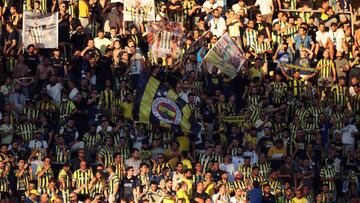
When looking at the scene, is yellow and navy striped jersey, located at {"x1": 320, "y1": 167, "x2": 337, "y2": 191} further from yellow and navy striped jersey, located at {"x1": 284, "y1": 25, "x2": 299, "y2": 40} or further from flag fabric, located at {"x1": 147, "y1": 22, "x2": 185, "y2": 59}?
yellow and navy striped jersey, located at {"x1": 284, "y1": 25, "x2": 299, "y2": 40}

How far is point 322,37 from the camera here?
45031 millimetres

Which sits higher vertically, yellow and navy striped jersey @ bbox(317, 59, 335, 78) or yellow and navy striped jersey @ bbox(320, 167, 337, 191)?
yellow and navy striped jersey @ bbox(317, 59, 335, 78)

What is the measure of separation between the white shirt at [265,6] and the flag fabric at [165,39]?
3118 millimetres

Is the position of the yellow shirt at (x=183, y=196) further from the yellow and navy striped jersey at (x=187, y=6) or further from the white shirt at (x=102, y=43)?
the yellow and navy striped jersey at (x=187, y=6)

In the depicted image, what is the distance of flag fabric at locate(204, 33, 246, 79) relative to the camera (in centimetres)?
4297

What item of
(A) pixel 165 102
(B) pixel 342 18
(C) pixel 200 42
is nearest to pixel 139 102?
(A) pixel 165 102

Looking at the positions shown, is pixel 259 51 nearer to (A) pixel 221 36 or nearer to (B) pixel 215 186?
(A) pixel 221 36

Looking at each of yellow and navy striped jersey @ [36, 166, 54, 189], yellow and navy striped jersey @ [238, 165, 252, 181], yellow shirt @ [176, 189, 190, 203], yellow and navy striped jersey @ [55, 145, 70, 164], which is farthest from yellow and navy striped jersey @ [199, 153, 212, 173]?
yellow and navy striped jersey @ [36, 166, 54, 189]

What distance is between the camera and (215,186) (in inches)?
1528

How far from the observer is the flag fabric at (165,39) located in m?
43.2

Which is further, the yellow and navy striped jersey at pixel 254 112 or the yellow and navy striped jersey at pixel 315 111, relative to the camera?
the yellow and navy striped jersey at pixel 315 111

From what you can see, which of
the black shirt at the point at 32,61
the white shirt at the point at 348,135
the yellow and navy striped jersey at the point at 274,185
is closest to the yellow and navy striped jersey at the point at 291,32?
the white shirt at the point at 348,135

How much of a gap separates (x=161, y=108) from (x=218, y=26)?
483cm

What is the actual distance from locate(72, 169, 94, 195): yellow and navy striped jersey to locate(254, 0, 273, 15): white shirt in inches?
366
